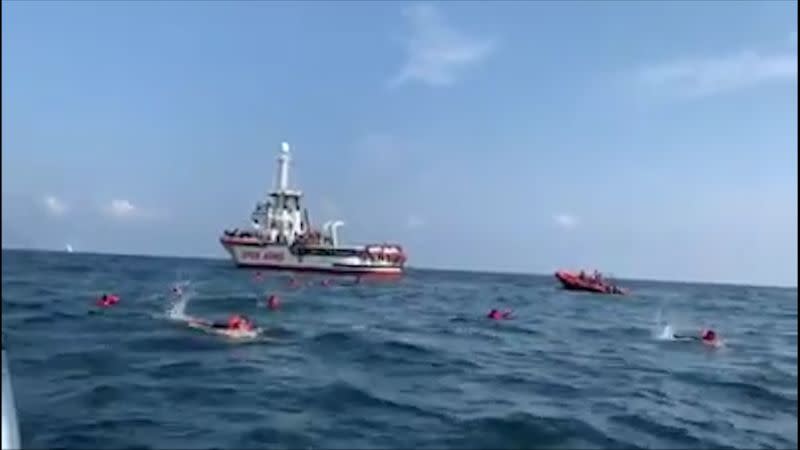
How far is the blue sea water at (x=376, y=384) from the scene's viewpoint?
52.7 ft

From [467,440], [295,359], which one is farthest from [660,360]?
[467,440]

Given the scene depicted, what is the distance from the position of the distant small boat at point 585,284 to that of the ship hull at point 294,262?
818 inches

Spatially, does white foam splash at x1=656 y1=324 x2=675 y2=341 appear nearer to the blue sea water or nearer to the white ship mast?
the blue sea water

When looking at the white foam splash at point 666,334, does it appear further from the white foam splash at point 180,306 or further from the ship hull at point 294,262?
the ship hull at point 294,262

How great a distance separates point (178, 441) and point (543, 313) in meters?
42.7

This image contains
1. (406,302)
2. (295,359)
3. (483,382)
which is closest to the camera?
(483,382)

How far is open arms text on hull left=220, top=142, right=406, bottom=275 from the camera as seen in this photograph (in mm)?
97125

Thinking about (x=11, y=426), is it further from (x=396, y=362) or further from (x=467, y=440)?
(x=396, y=362)

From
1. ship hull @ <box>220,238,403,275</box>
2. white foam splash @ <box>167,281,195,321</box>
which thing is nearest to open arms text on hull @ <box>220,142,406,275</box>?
ship hull @ <box>220,238,403,275</box>

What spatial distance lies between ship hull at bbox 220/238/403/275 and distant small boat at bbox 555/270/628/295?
20766mm

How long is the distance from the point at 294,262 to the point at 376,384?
253 ft

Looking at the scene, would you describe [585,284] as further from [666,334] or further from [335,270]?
[666,334]

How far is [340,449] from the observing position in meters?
14.8

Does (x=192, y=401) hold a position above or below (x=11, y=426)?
below
